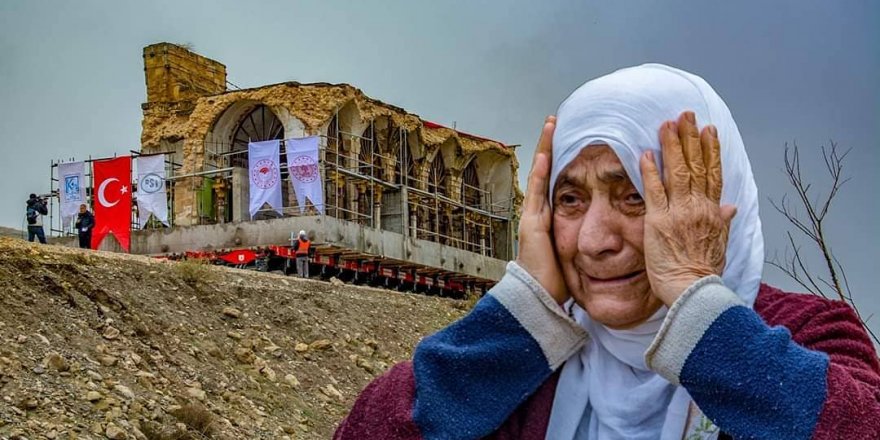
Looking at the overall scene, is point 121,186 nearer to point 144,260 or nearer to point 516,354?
point 144,260

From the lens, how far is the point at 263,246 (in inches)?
1183

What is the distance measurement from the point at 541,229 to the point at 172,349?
15083mm

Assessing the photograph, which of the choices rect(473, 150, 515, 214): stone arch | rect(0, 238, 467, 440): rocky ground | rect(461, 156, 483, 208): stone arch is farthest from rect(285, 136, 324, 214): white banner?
rect(473, 150, 515, 214): stone arch

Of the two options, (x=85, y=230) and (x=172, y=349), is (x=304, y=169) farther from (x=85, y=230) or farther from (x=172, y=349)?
(x=172, y=349)

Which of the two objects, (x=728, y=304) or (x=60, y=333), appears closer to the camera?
(x=728, y=304)

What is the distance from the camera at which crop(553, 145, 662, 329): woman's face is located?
219 centimetres

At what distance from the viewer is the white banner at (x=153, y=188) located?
32312 millimetres

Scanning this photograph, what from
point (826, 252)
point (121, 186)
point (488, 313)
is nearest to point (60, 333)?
point (826, 252)

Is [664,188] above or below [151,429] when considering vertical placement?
above

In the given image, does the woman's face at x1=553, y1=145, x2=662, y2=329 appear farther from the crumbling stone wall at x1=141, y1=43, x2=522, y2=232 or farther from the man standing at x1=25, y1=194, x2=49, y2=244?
the crumbling stone wall at x1=141, y1=43, x2=522, y2=232

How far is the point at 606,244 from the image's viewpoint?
86.5 inches

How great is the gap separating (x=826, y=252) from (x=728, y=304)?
3576 mm

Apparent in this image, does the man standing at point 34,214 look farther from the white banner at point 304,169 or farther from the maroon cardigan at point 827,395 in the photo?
the maroon cardigan at point 827,395

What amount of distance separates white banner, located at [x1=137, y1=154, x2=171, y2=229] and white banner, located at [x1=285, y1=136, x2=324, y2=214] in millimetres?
3479
